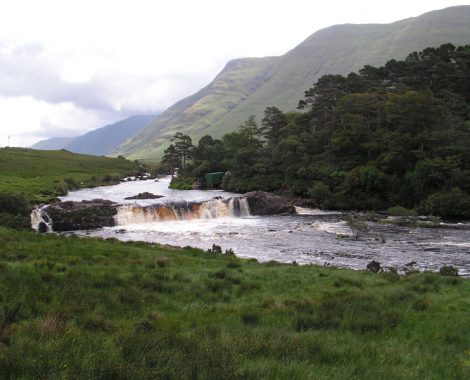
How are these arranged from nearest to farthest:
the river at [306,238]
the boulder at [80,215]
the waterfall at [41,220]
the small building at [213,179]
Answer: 1. the river at [306,238]
2. the waterfall at [41,220]
3. the boulder at [80,215]
4. the small building at [213,179]

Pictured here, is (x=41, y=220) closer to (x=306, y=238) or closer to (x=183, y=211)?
(x=183, y=211)

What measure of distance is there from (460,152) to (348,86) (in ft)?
124

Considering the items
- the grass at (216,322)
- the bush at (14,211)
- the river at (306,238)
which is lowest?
the river at (306,238)

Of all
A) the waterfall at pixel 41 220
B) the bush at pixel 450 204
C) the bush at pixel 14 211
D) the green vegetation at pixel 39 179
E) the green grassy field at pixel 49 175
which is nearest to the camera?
the bush at pixel 14 211

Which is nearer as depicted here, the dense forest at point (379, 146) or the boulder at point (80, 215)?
the boulder at point (80, 215)

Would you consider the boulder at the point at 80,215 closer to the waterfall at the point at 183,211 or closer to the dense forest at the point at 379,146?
the waterfall at the point at 183,211

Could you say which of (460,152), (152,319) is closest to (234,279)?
(152,319)

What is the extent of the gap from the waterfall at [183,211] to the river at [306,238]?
0.14m

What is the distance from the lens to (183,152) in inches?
4838

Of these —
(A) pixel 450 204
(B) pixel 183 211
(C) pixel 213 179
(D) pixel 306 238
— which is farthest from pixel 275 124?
(D) pixel 306 238

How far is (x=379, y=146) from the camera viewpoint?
68312 mm

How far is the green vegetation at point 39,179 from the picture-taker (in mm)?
46125

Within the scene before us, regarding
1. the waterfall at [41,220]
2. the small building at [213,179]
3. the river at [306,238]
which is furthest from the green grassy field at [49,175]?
the small building at [213,179]

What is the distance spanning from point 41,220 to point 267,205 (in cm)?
3102
